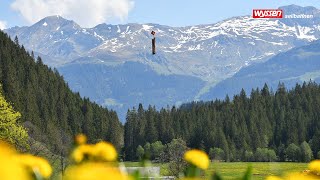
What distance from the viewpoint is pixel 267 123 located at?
188 metres

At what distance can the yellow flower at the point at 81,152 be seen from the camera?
218 centimetres

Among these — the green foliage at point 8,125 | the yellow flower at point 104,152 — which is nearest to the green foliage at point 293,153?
the green foliage at point 8,125

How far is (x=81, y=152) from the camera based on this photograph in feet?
7.52

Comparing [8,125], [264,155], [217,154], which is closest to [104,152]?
[8,125]

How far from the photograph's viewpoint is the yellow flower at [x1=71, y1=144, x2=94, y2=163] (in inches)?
85.9

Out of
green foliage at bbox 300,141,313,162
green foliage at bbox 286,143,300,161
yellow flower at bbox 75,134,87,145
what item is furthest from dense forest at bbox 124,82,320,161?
yellow flower at bbox 75,134,87,145

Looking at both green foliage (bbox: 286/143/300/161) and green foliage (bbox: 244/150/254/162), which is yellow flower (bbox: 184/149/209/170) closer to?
green foliage (bbox: 286/143/300/161)

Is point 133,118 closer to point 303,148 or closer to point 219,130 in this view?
A: point 219,130

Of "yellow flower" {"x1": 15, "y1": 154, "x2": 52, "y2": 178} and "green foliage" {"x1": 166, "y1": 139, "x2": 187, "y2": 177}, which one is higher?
"yellow flower" {"x1": 15, "y1": 154, "x2": 52, "y2": 178}

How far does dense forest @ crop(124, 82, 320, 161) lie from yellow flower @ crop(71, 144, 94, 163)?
164397 millimetres

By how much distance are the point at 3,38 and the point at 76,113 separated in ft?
111

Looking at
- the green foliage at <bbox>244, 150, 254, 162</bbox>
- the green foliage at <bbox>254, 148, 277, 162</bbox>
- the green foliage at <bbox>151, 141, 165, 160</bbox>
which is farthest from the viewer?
the green foliage at <bbox>244, 150, 254, 162</bbox>

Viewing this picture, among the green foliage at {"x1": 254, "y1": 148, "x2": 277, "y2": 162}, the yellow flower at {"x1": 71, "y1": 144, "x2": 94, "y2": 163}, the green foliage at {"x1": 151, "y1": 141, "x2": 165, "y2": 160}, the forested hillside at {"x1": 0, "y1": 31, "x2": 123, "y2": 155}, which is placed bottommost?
the green foliage at {"x1": 254, "y1": 148, "x2": 277, "y2": 162}

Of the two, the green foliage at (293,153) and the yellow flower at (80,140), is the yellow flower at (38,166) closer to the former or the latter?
the yellow flower at (80,140)
